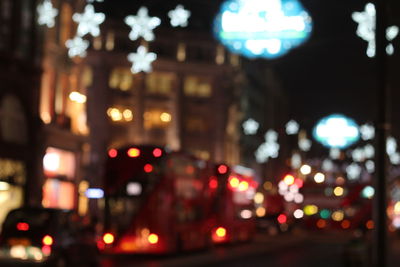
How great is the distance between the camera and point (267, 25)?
65.4 ft

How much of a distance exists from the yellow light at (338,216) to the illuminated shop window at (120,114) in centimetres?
3121

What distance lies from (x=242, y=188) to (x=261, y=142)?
2307 inches

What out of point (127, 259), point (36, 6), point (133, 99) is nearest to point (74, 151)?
point (36, 6)

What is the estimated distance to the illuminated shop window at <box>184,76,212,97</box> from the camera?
80.9 meters

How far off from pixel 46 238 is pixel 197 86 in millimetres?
63733

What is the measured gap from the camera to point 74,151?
4666cm

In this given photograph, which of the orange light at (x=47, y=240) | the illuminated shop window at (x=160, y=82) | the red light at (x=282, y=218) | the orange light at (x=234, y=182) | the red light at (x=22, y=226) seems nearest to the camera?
the orange light at (x=47, y=240)

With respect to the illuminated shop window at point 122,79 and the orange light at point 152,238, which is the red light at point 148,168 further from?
the illuminated shop window at point 122,79

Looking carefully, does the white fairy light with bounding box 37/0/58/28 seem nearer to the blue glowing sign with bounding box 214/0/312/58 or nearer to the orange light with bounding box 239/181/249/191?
the orange light with bounding box 239/181/249/191

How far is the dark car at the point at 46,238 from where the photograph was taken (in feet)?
58.5

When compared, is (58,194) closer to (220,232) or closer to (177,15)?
(220,232)

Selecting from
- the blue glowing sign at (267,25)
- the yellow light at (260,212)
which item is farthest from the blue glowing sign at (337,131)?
the blue glowing sign at (267,25)

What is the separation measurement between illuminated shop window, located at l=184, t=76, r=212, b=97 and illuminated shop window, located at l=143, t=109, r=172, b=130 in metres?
3.46

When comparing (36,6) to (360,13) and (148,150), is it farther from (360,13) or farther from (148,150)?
(360,13)
